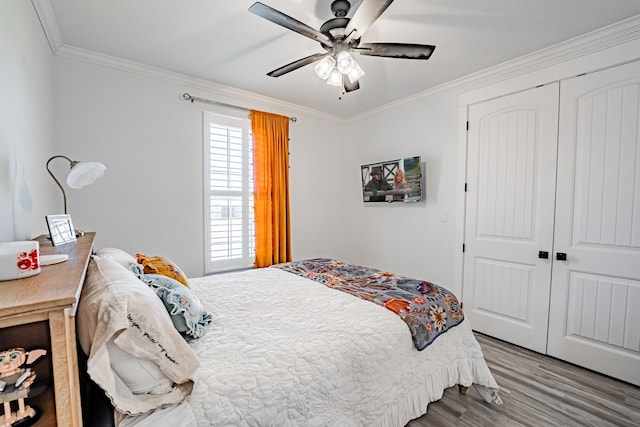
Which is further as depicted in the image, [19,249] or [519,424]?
[519,424]

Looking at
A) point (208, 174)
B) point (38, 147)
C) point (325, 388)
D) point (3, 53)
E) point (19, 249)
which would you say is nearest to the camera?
point (19, 249)

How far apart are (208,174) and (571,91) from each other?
349cm

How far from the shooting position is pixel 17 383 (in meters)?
0.66

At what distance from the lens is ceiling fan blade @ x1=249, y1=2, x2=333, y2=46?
142cm

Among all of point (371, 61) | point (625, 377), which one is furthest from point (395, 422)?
point (371, 61)

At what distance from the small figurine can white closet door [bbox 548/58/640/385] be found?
3.27 m

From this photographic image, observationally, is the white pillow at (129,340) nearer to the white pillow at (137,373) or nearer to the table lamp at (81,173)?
the white pillow at (137,373)

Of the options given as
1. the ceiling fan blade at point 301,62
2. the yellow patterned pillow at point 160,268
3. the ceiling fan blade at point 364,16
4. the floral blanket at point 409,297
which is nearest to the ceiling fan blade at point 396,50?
the ceiling fan blade at point 364,16

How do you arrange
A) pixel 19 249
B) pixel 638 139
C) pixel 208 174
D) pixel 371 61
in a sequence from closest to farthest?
pixel 19 249
pixel 638 139
pixel 371 61
pixel 208 174

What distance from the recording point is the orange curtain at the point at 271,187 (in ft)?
11.2

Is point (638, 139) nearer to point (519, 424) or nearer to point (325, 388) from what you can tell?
point (519, 424)

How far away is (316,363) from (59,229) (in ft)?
4.98

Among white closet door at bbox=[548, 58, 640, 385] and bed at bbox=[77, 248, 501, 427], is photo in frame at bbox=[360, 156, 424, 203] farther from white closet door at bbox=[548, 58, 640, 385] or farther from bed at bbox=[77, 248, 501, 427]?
bed at bbox=[77, 248, 501, 427]

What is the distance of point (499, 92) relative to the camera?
8.97ft
